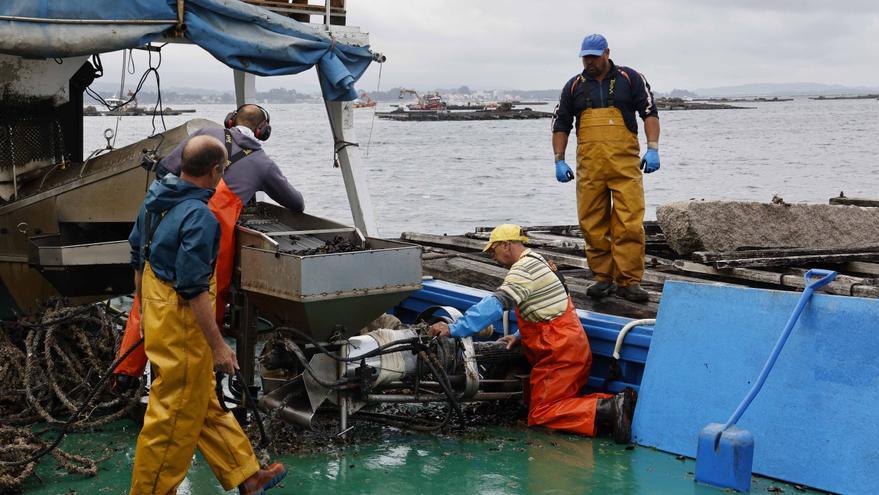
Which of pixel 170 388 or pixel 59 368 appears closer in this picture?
pixel 170 388

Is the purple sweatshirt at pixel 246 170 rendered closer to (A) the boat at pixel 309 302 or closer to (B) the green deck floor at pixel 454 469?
(A) the boat at pixel 309 302

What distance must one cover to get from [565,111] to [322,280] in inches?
103

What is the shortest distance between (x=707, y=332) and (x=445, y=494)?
A: 5.96 feet

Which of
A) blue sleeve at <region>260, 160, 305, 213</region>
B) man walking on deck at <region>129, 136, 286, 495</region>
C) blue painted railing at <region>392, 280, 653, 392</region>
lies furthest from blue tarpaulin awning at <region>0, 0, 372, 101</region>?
man walking on deck at <region>129, 136, 286, 495</region>

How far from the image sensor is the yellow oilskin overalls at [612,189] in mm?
7406

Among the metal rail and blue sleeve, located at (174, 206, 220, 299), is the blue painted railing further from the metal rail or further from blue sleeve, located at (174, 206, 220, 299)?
the metal rail

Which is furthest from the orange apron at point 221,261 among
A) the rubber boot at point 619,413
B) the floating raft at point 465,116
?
the floating raft at point 465,116

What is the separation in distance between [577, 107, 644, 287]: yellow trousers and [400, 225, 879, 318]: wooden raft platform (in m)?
0.37

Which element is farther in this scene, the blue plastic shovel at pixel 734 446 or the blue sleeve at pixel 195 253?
the blue plastic shovel at pixel 734 446

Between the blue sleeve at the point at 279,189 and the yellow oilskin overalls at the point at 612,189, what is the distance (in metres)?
2.05

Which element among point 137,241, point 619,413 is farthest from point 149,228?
point 619,413

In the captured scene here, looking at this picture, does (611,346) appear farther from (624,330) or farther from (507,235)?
(507,235)

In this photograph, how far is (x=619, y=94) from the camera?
7441 mm

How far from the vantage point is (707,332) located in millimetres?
Answer: 6125
